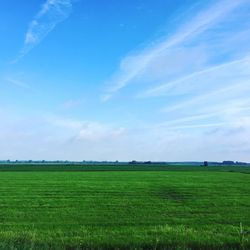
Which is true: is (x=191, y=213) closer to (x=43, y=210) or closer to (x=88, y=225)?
(x=88, y=225)

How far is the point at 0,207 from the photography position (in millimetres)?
27422

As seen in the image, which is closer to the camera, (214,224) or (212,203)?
(214,224)

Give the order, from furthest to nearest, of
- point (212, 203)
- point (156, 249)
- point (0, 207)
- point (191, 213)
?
point (212, 203), point (0, 207), point (191, 213), point (156, 249)

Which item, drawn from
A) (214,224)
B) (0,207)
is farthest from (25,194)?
(214,224)

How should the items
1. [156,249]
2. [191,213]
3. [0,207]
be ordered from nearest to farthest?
[156,249]
[191,213]
[0,207]

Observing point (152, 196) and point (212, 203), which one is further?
point (152, 196)

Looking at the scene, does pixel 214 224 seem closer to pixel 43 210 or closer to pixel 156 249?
pixel 156 249

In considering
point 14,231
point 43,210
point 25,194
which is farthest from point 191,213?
point 25,194

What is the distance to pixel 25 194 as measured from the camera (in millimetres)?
35188

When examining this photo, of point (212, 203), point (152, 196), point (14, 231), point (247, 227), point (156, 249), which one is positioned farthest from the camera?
point (152, 196)

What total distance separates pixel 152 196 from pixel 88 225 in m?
13.6

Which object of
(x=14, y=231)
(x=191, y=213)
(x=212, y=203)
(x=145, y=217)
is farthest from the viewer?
(x=212, y=203)

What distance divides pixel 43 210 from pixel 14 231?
6999 millimetres

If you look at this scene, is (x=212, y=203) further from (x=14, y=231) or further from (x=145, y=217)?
(x=14, y=231)
